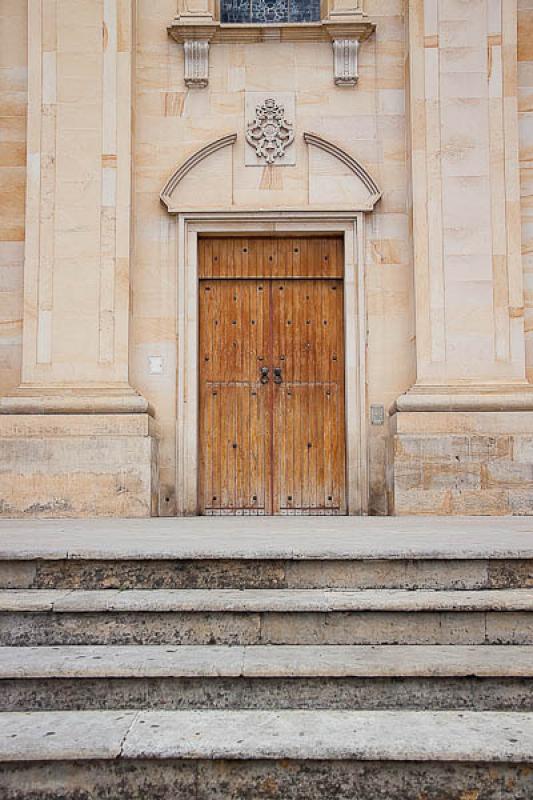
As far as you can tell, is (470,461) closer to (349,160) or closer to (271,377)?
(271,377)

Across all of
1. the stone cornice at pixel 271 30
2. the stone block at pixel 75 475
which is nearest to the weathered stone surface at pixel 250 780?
the stone block at pixel 75 475

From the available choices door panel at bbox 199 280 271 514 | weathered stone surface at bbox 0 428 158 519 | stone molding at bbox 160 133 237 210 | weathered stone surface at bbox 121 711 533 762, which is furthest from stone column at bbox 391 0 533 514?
weathered stone surface at bbox 121 711 533 762

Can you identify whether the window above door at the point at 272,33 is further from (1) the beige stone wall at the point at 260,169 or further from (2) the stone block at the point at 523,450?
(2) the stone block at the point at 523,450

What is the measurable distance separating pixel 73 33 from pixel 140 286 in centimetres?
277

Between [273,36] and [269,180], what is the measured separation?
1.65m

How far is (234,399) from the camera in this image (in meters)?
9.63

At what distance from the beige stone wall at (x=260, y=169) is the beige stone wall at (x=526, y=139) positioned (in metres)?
1.24

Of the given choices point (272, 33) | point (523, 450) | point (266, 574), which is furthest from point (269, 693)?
point (272, 33)

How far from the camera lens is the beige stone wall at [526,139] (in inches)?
362

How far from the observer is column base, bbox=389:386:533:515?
27.5 ft

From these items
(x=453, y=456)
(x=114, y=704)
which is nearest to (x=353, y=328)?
(x=453, y=456)

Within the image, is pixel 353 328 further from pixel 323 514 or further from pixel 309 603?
pixel 309 603

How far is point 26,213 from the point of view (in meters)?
9.06

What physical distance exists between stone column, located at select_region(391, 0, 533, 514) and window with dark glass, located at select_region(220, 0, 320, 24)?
1.29 metres
